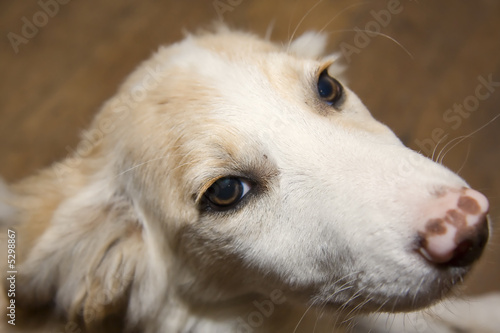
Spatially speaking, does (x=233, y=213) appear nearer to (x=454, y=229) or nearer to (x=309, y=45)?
(x=454, y=229)

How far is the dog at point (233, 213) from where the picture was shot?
4.02 feet

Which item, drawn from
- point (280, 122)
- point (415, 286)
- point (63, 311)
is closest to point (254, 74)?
point (280, 122)

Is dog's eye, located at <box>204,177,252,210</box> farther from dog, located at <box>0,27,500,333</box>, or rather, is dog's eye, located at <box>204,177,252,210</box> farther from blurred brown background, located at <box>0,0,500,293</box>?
blurred brown background, located at <box>0,0,500,293</box>

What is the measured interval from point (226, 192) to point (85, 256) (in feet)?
2.04

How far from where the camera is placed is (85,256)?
1.66 metres

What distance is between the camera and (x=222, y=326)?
173 centimetres

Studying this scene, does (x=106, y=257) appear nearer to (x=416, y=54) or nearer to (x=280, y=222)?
(x=280, y=222)

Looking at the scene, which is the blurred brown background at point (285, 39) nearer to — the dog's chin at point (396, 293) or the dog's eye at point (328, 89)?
the dog's eye at point (328, 89)

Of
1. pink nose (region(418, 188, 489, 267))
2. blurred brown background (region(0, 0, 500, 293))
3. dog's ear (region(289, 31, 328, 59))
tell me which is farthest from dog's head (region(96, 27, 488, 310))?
blurred brown background (region(0, 0, 500, 293))

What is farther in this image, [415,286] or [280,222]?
[280,222]

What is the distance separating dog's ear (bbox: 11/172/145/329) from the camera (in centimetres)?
157

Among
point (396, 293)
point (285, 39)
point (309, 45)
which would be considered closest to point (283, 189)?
point (396, 293)

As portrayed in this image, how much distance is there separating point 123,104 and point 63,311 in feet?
2.60

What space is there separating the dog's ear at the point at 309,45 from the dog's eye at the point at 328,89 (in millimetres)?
294
